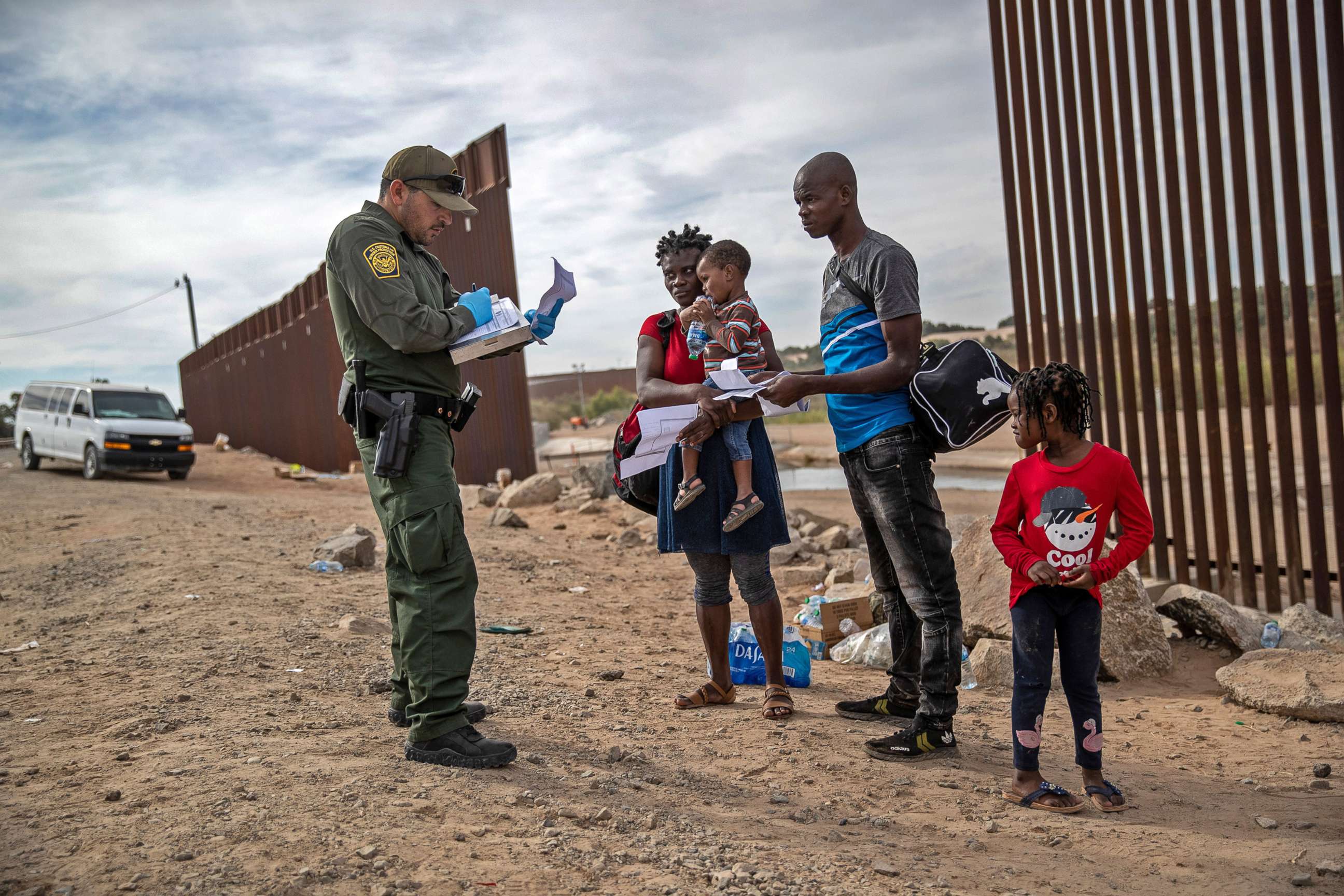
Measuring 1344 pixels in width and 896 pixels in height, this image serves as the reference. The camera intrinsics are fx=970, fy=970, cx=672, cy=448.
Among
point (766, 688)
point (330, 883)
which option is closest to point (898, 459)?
point (766, 688)

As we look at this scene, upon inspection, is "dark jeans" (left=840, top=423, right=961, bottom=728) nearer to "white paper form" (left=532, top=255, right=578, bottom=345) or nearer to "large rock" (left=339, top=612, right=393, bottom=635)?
"white paper form" (left=532, top=255, right=578, bottom=345)

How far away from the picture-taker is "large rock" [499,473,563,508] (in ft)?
40.2

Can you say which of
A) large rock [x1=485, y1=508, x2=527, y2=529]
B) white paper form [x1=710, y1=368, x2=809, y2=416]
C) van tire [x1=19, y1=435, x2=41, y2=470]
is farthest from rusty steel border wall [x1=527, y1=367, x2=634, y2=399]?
white paper form [x1=710, y1=368, x2=809, y2=416]

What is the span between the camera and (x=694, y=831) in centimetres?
281

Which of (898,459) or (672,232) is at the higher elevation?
(672,232)

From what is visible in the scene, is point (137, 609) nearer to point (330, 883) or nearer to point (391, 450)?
point (391, 450)

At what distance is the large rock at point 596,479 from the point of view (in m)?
12.3

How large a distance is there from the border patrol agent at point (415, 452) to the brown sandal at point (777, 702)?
1122mm

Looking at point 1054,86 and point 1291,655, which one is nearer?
point 1291,655

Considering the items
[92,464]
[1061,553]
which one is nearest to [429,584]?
[1061,553]

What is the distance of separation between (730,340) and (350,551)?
183 inches

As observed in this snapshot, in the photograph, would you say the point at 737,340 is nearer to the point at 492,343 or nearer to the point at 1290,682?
the point at 492,343

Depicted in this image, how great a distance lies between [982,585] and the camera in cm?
548

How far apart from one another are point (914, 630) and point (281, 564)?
5170 mm
